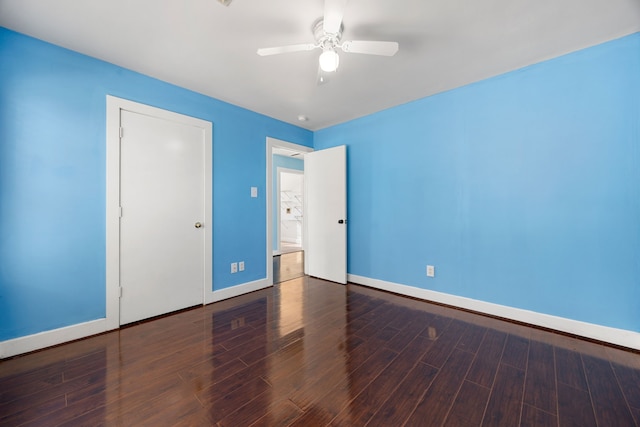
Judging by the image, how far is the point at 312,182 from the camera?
13.5ft

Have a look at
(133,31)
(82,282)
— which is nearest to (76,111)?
(133,31)

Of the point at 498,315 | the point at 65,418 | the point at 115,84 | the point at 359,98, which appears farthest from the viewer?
the point at 359,98

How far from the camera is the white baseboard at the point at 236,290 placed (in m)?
3.01

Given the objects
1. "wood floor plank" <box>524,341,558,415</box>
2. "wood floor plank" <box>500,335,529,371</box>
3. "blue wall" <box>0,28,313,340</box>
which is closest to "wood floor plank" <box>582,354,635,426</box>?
"wood floor plank" <box>524,341,558,415</box>

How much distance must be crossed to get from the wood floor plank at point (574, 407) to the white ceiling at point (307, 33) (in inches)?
99.6

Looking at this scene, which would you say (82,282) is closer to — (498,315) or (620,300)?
(498,315)

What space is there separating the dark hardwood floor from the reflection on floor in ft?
5.20

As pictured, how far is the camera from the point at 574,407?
1.41m

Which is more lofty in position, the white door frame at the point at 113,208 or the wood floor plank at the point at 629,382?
the white door frame at the point at 113,208

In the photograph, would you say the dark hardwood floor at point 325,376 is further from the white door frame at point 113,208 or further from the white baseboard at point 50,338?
the white door frame at point 113,208

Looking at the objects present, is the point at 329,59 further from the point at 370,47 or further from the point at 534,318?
the point at 534,318

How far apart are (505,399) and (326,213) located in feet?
9.45

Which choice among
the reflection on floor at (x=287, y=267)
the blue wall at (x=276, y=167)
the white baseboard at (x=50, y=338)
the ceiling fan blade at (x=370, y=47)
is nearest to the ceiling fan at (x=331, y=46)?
the ceiling fan blade at (x=370, y=47)

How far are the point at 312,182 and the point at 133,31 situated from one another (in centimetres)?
273
